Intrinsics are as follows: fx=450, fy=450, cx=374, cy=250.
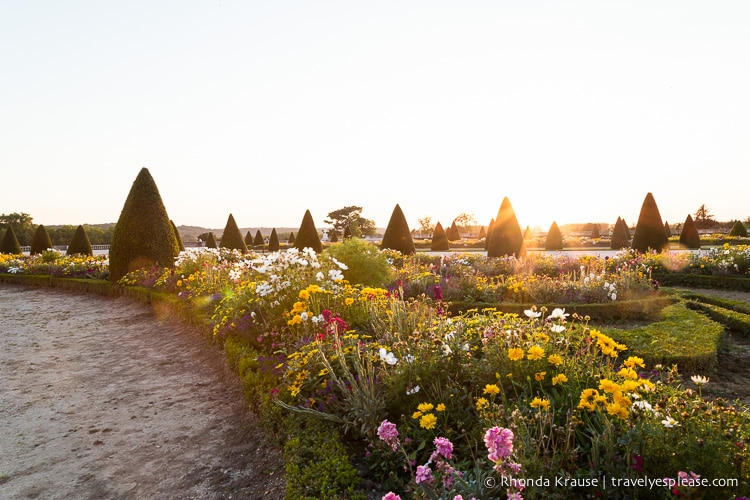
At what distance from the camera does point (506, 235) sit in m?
17.3

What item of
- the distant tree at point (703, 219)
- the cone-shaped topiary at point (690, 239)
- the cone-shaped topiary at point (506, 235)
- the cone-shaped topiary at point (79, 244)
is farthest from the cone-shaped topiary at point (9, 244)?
the distant tree at point (703, 219)

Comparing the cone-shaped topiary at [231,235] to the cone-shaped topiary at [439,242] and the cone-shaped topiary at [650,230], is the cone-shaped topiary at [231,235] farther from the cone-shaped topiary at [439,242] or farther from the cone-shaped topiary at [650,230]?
the cone-shaped topiary at [650,230]

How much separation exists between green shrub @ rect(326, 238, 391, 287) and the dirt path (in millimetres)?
3199

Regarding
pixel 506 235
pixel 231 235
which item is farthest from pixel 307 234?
pixel 506 235

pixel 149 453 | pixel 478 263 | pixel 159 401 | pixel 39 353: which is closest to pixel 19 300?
pixel 39 353

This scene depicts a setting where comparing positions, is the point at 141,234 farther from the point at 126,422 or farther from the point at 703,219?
the point at 703,219

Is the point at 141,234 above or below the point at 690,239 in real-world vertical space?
above

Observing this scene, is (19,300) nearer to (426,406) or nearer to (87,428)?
(87,428)

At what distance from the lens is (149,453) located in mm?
3861

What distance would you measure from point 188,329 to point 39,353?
2.20 metres

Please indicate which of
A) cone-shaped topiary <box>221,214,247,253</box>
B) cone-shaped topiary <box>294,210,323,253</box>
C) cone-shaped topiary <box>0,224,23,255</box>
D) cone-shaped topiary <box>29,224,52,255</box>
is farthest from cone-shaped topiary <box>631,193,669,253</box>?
cone-shaped topiary <box>0,224,23,255</box>

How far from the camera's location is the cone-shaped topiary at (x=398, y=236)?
2024cm

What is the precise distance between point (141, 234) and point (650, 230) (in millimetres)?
18488

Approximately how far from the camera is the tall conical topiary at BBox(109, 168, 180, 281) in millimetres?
13672
